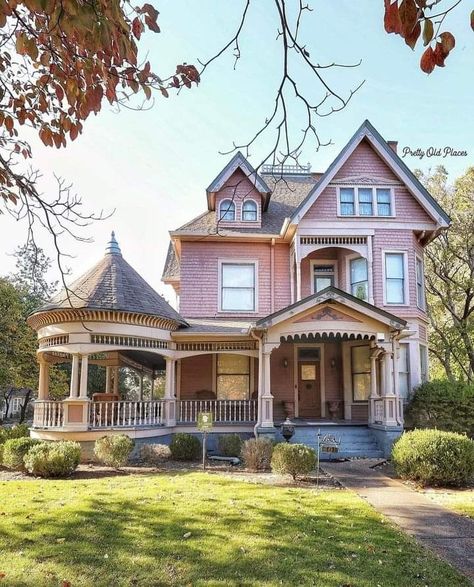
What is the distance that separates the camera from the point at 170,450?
13945 millimetres

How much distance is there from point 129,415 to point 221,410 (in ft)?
11.0

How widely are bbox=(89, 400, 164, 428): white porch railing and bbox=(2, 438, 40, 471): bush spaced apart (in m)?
1.97

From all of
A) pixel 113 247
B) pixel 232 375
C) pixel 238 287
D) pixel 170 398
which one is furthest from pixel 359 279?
pixel 113 247

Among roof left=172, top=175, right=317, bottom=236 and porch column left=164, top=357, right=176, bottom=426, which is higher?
roof left=172, top=175, right=317, bottom=236

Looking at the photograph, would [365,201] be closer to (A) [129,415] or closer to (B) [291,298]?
(B) [291,298]

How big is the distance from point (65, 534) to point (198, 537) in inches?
68.0

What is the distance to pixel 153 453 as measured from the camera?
13.2 m

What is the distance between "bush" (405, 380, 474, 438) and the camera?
52.0 feet

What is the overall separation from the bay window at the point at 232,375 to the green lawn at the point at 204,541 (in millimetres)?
8453

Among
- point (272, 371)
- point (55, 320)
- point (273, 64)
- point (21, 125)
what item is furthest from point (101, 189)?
point (272, 371)

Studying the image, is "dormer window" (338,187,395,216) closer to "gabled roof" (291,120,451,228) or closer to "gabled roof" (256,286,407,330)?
"gabled roof" (291,120,451,228)

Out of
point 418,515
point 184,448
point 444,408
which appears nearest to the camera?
point 418,515

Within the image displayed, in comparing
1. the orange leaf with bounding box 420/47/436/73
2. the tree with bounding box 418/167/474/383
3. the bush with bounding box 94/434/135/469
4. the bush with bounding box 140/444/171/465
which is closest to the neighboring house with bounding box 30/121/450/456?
the bush with bounding box 140/444/171/465

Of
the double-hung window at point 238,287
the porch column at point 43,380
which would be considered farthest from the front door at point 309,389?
the porch column at point 43,380
